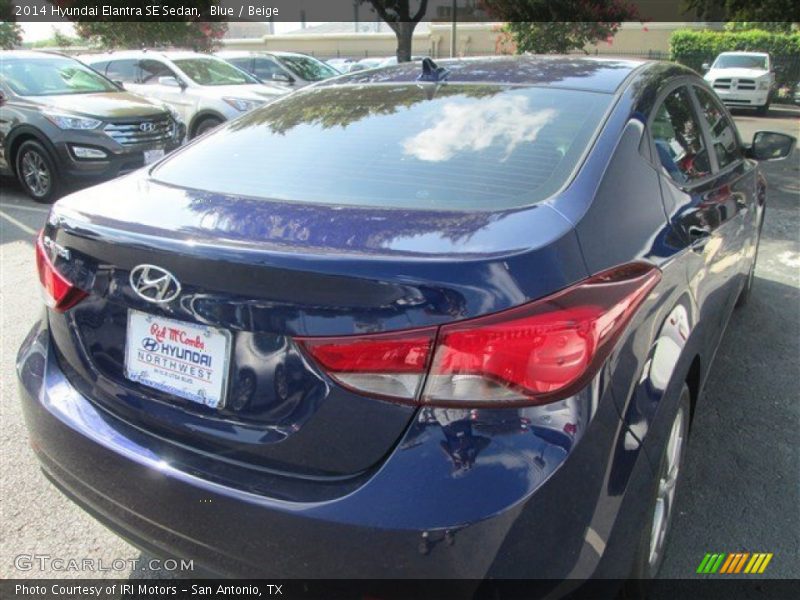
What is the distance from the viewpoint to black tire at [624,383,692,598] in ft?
6.22

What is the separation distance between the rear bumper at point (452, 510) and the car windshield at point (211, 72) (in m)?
9.88

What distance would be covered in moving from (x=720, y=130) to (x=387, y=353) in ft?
8.49

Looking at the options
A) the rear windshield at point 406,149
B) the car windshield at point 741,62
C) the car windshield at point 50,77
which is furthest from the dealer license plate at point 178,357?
the car windshield at point 741,62

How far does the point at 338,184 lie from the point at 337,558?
3.43ft

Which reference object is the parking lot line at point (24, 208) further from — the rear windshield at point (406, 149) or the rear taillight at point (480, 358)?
the rear taillight at point (480, 358)

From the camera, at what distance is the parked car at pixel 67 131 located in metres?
7.38

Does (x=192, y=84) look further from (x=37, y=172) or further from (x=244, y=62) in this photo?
(x=37, y=172)

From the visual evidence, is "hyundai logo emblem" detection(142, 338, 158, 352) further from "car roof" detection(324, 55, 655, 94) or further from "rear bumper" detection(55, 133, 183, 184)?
"rear bumper" detection(55, 133, 183, 184)

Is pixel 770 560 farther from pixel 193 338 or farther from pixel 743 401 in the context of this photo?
pixel 193 338

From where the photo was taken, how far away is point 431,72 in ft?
8.93

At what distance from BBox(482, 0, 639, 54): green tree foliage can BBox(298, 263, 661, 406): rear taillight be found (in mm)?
15170

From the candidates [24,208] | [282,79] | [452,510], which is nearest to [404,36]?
[282,79]

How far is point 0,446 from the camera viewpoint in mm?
3023

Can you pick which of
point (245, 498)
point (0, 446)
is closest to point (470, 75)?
point (245, 498)
